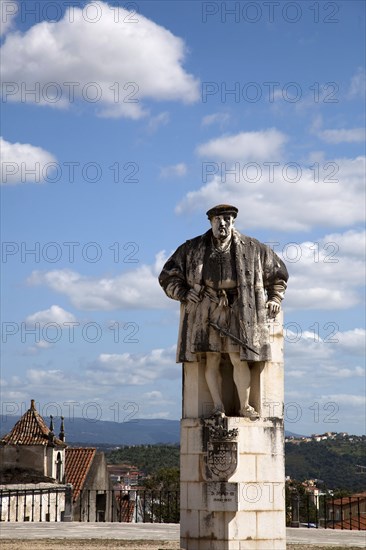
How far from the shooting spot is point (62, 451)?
39094 mm

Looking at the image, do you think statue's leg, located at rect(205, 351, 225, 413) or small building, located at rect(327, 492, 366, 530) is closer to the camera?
statue's leg, located at rect(205, 351, 225, 413)

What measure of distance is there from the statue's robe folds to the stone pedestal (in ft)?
1.39

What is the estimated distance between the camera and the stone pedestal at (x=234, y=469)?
45.6 feet

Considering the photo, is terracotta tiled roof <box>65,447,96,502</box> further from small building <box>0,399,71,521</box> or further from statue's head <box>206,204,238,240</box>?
statue's head <box>206,204,238,240</box>

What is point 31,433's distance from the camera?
3912 cm

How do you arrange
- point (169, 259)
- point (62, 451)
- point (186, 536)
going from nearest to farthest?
point (186, 536) < point (169, 259) < point (62, 451)

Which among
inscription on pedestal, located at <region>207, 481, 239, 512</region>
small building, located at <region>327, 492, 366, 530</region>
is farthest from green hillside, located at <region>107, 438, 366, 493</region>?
inscription on pedestal, located at <region>207, 481, 239, 512</region>

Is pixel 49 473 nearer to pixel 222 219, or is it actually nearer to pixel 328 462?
pixel 222 219

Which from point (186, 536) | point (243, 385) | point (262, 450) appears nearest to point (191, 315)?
point (243, 385)

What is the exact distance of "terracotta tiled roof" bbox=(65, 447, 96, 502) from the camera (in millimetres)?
42125

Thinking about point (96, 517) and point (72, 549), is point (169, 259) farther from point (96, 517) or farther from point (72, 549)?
point (96, 517)

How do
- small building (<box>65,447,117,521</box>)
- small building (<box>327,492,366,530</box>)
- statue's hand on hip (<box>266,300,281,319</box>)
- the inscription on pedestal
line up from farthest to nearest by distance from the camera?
small building (<box>65,447,117,521</box>) < small building (<box>327,492,366,530</box>) < statue's hand on hip (<box>266,300,281,319</box>) < the inscription on pedestal

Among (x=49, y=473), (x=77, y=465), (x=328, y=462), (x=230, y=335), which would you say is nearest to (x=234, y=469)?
(x=230, y=335)

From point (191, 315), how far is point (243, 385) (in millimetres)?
1475
